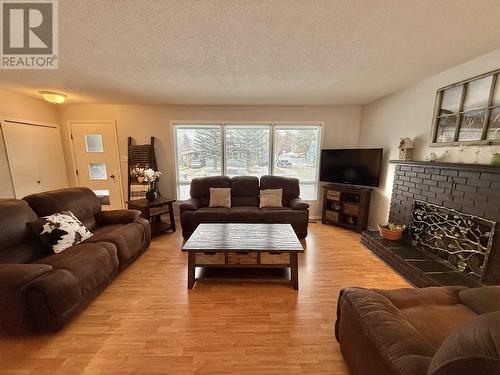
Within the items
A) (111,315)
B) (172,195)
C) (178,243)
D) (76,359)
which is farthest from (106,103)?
(76,359)

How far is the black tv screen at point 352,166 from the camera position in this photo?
3308 millimetres

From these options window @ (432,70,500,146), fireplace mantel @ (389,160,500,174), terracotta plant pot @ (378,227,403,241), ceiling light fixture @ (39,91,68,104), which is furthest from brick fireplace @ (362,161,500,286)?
ceiling light fixture @ (39,91,68,104)

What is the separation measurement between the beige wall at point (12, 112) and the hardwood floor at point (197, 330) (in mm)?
2539

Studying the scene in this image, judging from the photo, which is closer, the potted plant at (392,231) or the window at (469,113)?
the window at (469,113)

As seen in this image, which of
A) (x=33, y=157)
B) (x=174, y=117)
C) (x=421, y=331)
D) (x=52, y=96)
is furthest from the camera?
(x=174, y=117)

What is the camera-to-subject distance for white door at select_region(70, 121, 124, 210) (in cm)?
395

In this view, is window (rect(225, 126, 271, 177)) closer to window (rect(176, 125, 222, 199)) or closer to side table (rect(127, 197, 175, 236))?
window (rect(176, 125, 222, 199))

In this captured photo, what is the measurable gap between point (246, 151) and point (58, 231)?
3.07 meters

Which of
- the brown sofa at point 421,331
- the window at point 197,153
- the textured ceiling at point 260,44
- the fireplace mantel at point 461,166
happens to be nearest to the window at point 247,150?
the window at point 197,153

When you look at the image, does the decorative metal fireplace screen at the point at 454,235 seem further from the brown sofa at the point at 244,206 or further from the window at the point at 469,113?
the brown sofa at the point at 244,206

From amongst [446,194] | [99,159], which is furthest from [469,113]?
[99,159]

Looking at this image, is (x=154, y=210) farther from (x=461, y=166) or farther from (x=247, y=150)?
(x=461, y=166)

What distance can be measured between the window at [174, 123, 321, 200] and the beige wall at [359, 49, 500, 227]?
1019 mm

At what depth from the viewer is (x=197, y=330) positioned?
1.59m
